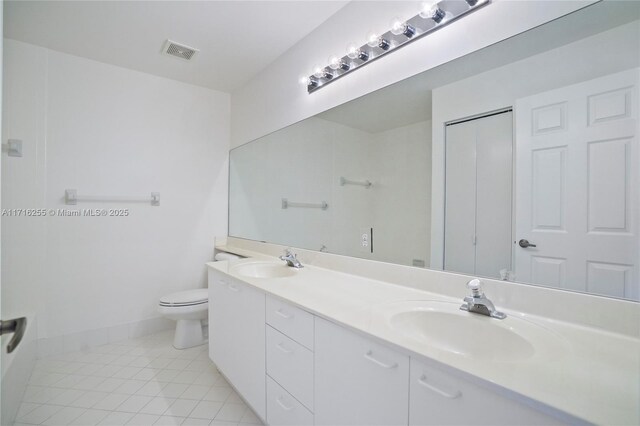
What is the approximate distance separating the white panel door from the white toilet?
211 centimetres

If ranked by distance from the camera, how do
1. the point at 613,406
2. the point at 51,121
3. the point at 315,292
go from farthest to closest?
the point at 51,121 < the point at 315,292 < the point at 613,406

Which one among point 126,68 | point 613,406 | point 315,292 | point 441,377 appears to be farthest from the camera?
point 126,68

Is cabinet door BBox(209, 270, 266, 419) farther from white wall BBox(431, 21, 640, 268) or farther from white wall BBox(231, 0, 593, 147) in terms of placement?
white wall BBox(231, 0, 593, 147)

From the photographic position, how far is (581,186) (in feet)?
2.88

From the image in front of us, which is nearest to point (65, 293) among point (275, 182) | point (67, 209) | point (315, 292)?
point (67, 209)

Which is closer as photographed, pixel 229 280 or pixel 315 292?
pixel 315 292

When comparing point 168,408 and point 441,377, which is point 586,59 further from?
point 168,408

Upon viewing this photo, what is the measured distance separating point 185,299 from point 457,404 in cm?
209

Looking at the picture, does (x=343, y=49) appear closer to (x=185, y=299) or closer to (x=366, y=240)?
(x=366, y=240)

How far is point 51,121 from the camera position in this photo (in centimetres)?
211

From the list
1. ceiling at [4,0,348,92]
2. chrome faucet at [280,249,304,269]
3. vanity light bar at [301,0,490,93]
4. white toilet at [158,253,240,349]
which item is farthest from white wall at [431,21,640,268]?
white toilet at [158,253,240,349]

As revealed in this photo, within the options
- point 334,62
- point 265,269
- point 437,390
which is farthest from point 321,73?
point 437,390

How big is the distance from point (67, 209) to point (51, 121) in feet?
2.19

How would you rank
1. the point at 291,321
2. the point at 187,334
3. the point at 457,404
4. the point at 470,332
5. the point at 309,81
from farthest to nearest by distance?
the point at 187,334 < the point at 309,81 < the point at 291,321 < the point at 470,332 < the point at 457,404
